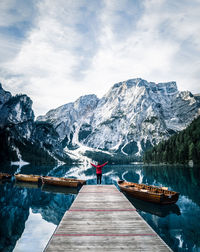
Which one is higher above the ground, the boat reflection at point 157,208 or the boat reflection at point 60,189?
the boat reflection at point 157,208

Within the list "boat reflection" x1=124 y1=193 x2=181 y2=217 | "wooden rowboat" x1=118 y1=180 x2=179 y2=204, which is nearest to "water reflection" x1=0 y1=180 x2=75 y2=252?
"boat reflection" x1=124 y1=193 x2=181 y2=217

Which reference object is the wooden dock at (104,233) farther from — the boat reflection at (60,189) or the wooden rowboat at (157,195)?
the boat reflection at (60,189)

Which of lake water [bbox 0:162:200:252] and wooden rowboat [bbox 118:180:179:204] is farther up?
wooden rowboat [bbox 118:180:179:204]

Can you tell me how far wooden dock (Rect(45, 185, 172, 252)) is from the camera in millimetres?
8453

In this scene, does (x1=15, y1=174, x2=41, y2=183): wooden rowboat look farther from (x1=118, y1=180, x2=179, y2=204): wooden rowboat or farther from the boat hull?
(x1=118, y1=180, x2=179, y2=204): wooden rowboat

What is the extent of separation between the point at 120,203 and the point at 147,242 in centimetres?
865

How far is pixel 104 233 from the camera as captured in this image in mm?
10109

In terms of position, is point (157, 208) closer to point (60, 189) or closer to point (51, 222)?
point (51, 222)

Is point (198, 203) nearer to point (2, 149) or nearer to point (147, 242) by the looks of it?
point (147, 242)

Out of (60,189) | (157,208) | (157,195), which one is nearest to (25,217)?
(157,208)

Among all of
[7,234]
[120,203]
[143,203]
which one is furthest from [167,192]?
[7,234]

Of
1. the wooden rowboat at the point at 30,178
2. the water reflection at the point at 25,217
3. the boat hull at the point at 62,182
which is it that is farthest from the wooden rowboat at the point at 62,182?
the water reflection at the point at 25,217

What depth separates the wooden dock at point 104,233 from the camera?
27.7 ft

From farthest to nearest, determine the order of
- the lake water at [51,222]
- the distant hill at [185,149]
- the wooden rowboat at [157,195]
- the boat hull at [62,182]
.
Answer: the distant hill at [185,149] < the boat hull at [62,182] < the wooden rowboat at [157,195] < the lake water at [51,222]
